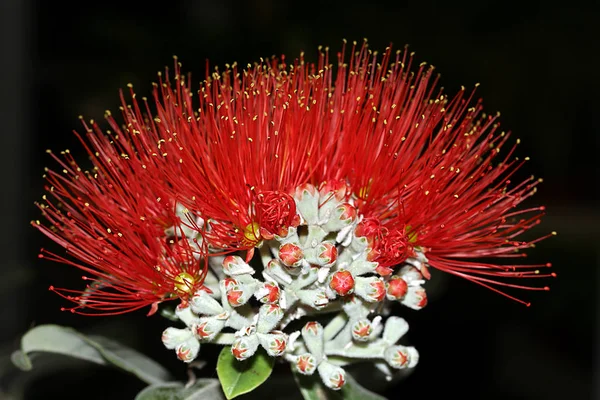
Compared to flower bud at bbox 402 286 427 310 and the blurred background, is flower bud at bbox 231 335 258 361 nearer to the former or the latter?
flower bud at bbox 402 286 427 310

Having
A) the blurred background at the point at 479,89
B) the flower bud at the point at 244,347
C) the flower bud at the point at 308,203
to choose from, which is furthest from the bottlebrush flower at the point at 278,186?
the blurred background at the point at 479,89

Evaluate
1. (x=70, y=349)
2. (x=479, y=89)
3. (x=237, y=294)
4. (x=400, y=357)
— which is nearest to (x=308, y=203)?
(x=237, y=294)

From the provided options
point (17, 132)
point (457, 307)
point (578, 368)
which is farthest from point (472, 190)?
point (17, 132)

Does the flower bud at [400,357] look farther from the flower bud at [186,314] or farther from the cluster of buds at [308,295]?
the flower bud at [186,314]

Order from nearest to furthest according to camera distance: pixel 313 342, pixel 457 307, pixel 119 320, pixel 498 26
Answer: pixel 313 342 → pixel 119 320 → pixel 457 307 → pixel 498 26

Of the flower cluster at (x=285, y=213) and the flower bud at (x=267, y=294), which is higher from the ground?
the flower cluster at (x=285, y=213)

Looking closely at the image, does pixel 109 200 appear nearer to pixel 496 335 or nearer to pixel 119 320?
pixel 119 320
